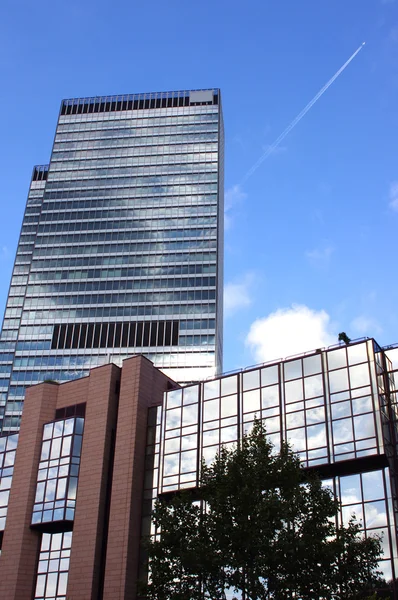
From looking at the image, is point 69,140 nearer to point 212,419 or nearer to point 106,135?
point 106,135

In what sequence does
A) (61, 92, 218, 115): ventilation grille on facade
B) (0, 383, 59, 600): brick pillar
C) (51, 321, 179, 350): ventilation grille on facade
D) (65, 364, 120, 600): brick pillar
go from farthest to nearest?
(61, 92, 218, 115): ventilation grille on facade, (51, 321, 179, 350): ventilation grille on facade, (0, 383, 59, 600): brick pillar, (65, 364, 120, 600): brick pillar

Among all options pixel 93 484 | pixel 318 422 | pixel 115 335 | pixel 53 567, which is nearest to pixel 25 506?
pixel 53 567

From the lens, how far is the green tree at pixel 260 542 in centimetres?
3512

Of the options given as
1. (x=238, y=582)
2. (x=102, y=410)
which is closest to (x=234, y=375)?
(x=102, y=410)

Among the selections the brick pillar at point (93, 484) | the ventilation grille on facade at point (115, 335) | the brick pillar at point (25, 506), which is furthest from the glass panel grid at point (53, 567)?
the ventilation grille on facade at point (115, 335)

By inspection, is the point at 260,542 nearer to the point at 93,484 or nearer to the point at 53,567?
the point at 93,484

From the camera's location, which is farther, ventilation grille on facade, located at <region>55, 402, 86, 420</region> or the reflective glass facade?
ventilation grille on facade, located at <region>55, 402, 86, 420</region>

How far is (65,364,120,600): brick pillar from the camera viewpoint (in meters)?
55.3

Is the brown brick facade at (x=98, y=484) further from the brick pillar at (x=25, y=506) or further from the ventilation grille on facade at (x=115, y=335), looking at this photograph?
the ventilation grille on facade at (x=115, y=335)

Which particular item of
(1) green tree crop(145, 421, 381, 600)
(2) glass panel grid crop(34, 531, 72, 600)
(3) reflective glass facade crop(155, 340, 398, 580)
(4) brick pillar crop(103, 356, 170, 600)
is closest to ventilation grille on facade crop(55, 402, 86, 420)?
(4) brick pillar crop(103, 356, 170, 600)

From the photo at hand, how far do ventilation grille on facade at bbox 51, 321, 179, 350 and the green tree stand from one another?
10439 centimetres

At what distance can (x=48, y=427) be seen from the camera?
2581 inches

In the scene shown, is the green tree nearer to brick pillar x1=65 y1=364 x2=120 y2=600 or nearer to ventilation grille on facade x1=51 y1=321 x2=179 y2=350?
brick pillar x1=65 y1=364 x2=120 y2=600

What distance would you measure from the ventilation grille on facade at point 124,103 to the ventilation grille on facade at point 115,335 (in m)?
63.8
